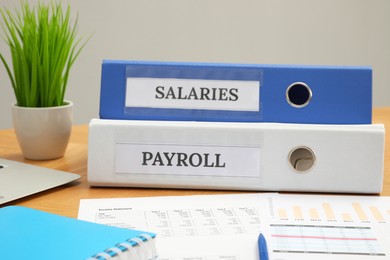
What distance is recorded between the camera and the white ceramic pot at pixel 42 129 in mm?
1016

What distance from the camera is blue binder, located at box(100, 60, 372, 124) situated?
35.6 inches

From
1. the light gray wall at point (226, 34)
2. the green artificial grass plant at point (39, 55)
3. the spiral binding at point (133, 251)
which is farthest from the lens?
the light gray wall at point (226, 34)

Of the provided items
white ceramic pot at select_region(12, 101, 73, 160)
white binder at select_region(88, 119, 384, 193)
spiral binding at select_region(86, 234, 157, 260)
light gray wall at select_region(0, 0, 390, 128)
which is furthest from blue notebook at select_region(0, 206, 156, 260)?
light gray wall at select_region(0, 0, 390, 128)

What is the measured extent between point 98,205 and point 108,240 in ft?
0.73

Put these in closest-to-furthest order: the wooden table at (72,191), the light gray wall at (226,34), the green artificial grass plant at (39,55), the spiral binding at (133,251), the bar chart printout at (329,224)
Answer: the spiral binding at (133,251)
the bar chart printout at (329,224)
the wooden table at (72,191)
the green artificial grass plant at (39,55)
the light gray wall at (226,34)

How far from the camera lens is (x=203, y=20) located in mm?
2826

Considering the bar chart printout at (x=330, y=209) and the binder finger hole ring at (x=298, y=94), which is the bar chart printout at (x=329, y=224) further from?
the binder finger hole ring at (x=298, y=94)

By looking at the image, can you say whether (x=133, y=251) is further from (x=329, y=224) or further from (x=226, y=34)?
(x=226, y=34)

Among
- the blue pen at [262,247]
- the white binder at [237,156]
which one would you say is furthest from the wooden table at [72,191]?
the blue pen at [262,247]

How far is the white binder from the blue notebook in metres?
0.23

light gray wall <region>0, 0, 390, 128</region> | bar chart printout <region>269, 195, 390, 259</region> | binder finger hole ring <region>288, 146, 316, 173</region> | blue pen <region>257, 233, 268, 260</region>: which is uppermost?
light gray wall <region>0, 0, 390, 128</region>

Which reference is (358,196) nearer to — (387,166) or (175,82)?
(387,166)

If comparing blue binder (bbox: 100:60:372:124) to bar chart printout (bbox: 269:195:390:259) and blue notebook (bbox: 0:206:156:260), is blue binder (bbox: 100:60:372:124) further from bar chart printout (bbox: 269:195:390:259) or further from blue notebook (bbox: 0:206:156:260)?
blue notebook (bbox: 0:206:156:260)

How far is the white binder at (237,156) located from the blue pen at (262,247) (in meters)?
0.21
